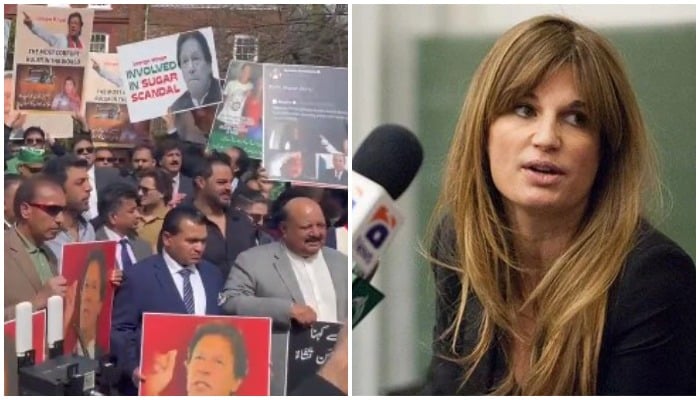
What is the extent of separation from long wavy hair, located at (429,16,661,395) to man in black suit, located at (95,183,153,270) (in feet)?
2.22

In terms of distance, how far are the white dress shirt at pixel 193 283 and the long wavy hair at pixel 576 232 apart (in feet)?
1.75

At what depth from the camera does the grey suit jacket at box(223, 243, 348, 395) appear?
2.68 meters

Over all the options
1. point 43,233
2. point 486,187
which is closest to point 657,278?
point 486,187

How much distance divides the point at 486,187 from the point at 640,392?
58cm

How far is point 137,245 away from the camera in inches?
106

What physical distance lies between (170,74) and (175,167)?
211 millimetres

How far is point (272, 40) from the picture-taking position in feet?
8.78

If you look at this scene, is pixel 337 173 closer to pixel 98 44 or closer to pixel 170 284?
pixel 170 284

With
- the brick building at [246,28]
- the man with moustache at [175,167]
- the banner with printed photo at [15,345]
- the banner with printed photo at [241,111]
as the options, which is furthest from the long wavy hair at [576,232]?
the banner with printed photo at [15,345]

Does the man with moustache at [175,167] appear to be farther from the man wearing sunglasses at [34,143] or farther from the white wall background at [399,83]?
the white wall background at [399,83]

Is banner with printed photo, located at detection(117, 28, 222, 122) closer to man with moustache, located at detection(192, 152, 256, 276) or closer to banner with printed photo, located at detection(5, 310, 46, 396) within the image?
man with moustache, located at detection(192, 152, 256, 276)

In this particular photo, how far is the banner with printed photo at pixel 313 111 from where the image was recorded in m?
2.67

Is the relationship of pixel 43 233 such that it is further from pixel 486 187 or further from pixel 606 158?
pixel 606 158

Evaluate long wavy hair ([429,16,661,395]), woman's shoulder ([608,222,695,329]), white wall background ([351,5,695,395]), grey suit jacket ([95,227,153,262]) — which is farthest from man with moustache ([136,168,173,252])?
woman's shoulder ([608,222,695,329])
